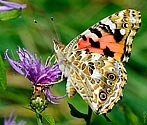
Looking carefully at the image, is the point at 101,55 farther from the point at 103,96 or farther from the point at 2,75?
the point at 2,75

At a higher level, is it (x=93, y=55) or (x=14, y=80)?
(x=93, y=55)

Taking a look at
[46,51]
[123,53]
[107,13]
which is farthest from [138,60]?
[123,53]

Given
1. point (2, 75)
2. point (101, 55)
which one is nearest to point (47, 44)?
point (101, 55)

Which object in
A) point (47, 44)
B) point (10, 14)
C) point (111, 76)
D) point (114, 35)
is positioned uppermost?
point (10, 14)

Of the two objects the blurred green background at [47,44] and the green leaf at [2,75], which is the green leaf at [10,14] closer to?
the green leaf at [2,75]

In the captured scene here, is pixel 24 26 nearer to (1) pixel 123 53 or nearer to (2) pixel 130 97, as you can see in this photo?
(2) pixel 130 97

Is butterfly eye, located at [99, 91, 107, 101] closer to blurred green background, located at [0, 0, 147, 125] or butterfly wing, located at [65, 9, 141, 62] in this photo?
butterfly wing, located at [65, 9, 141, 62]
